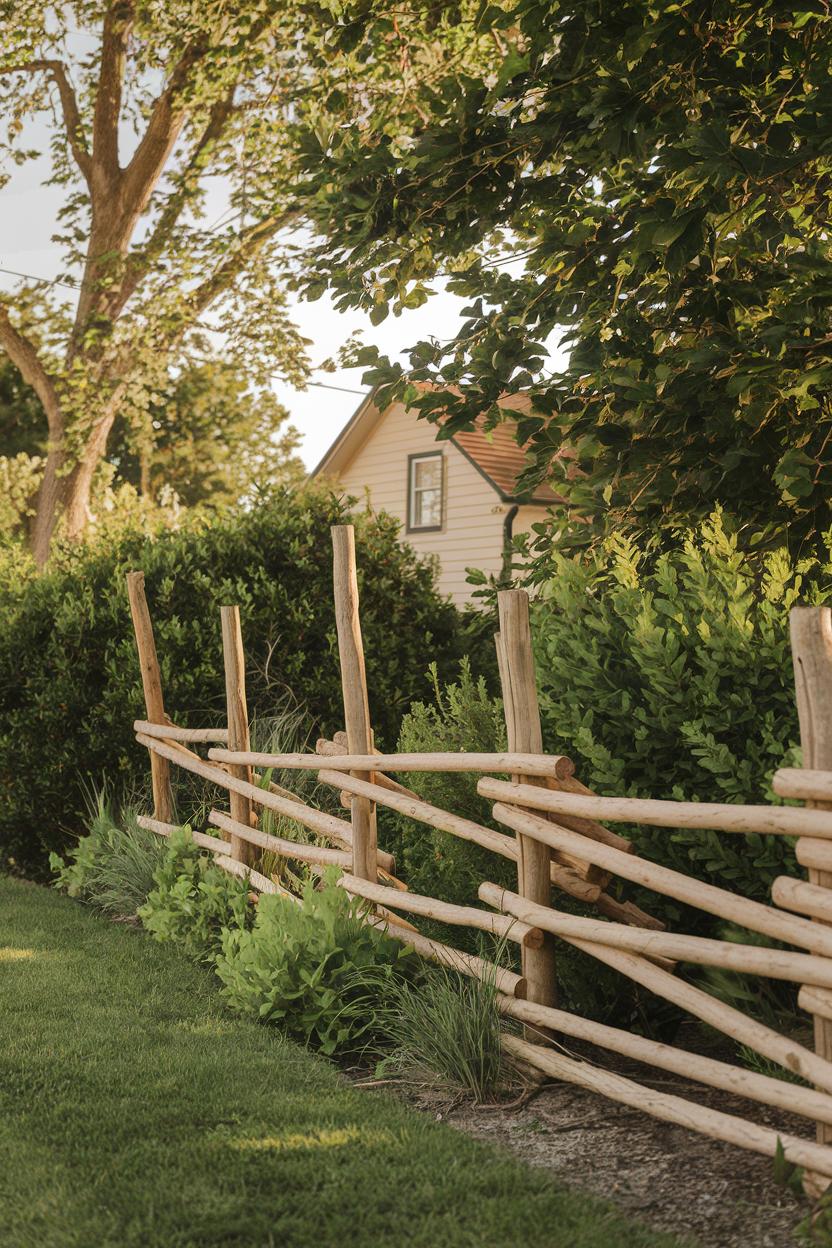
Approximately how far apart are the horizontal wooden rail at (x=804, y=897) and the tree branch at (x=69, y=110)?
668 inches

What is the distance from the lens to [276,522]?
9.34 m

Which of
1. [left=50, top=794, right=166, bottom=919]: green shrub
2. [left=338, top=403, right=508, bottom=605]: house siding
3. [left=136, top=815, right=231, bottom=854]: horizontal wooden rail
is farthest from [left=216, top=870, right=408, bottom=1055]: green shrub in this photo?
[left=338, top=403, right=508, bottom=605]: house siding

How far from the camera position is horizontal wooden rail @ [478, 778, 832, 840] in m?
3.32

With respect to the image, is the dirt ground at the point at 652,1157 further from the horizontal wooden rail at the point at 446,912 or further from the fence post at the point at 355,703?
the fence post at the point at 355,703

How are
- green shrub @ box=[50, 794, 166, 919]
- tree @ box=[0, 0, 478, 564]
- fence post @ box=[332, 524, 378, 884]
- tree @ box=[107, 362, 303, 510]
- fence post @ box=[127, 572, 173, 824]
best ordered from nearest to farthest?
fence post @ box=[332, 524, 378, 884], green shrub @ box=[50, 794, 166, 919], fence post @ box=[127, 572, 173, 824], tree @ box=[0, 0, 478, 564], tree @ box=[107, 362, 303, 510]

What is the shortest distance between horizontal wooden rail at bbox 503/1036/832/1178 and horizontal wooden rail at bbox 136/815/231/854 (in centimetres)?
330

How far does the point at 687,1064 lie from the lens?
3729 mm

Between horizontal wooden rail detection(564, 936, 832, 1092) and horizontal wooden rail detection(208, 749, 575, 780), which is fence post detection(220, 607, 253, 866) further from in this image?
horizontal wooden rail detection(564, 936, 832, 1092)

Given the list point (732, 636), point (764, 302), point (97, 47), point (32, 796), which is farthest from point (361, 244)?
point (97, 47)

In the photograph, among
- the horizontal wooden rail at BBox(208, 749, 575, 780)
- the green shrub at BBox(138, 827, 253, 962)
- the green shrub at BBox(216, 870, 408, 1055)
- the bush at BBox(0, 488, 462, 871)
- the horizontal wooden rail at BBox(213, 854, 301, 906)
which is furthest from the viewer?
the bush at BBox(0, 488, 462, 871)

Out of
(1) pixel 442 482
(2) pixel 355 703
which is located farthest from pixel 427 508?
(2) pixel 355 703

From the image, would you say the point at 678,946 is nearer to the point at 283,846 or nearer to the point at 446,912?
the point at 446,912

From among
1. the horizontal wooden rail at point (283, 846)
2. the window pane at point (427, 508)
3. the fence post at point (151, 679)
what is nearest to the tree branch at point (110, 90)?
the window pane at point (427, 508)

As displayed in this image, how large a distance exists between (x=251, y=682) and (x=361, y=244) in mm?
3990
